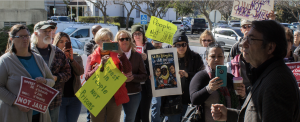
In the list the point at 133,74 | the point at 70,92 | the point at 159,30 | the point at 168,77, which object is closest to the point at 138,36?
the point at 159,30

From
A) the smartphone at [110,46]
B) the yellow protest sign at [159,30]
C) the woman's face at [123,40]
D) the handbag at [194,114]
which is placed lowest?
the handbag at [194,114]

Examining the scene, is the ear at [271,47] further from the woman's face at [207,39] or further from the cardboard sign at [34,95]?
the woman's face at [207,39]

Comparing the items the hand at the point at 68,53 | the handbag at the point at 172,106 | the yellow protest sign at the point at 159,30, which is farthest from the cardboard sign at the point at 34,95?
the yellow protest sign at the point at 159,30

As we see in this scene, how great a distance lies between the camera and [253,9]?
5.31 meters

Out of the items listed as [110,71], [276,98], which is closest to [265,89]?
[276,98]

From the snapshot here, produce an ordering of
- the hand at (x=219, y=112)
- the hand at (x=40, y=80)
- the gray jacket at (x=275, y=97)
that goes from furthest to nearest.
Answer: the hand at (x=40, y=80) < the hand at (x=219, y=112) < the gray jacket at (x=275, y=97)

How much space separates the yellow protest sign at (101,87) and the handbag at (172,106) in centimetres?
91

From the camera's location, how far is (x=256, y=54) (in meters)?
1.82

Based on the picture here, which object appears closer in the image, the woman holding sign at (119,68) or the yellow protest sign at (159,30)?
the woman holding sign at (119,68)

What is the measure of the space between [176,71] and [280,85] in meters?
2.18

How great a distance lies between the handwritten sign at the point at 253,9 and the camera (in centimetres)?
523

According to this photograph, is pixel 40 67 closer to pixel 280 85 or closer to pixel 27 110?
pixel 27 110

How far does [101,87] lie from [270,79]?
82.3 inches

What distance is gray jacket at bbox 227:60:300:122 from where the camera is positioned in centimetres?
155
